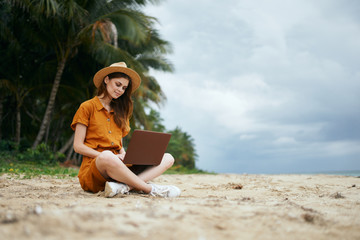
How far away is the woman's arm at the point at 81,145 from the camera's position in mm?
2650

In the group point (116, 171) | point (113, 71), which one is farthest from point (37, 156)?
point (116, 171)

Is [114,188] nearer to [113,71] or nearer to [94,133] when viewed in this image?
[94,133]

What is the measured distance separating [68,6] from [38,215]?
782 centimetres

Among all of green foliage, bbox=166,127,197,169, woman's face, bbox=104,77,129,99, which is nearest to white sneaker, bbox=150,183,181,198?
woman's face, bbox=104,77,129,99

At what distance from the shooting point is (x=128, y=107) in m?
3.06

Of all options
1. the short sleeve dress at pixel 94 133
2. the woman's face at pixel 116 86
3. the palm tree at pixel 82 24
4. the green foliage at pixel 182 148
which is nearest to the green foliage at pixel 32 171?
the short sleeve dress at pixel 94 133

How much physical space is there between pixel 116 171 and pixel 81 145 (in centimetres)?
47

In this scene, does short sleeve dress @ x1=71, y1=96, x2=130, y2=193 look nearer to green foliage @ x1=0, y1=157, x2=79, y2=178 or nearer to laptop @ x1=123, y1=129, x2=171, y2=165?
laptop @ x1=123, y1=129, x2=171, y2=165

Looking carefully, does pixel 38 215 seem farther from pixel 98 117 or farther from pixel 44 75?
pixel 44 75

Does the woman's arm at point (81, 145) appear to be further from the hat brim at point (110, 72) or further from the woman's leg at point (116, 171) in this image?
the hat brim at point (110, 72)

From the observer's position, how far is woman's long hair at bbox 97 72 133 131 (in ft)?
9.56

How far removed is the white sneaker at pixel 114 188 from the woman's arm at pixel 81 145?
1.18 ft

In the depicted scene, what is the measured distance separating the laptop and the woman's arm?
0.37 m

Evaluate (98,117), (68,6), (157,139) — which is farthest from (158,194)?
(68,6)
